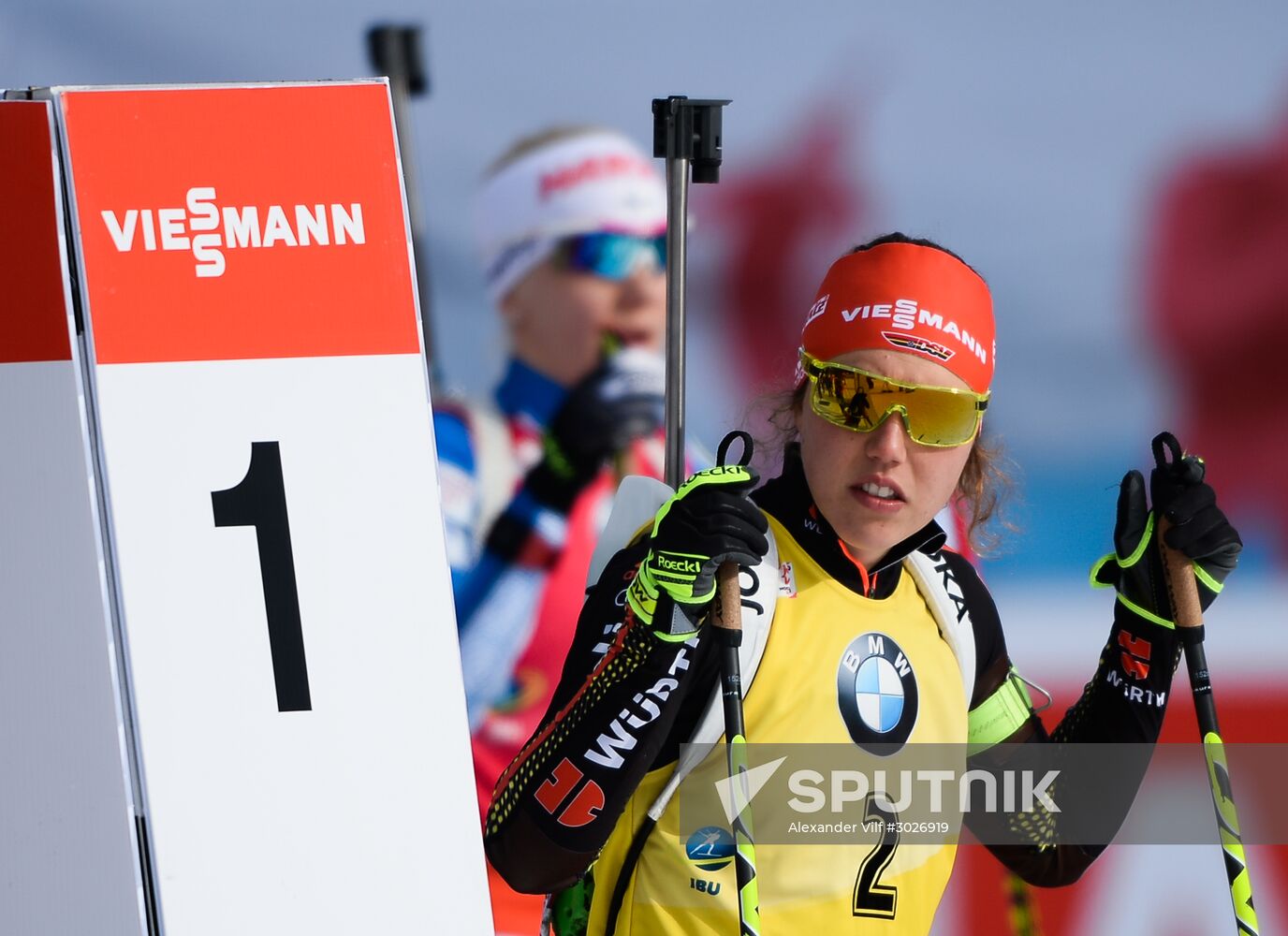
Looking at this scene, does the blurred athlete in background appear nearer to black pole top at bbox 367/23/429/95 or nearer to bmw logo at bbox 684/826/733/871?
black pole top at bbox 367/23/429/95

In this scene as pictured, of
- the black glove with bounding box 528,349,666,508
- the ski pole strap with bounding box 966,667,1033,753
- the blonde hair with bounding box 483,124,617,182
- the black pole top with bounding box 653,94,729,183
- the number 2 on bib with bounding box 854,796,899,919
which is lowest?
the number 2 on bib with bounding box 854,796,899,919

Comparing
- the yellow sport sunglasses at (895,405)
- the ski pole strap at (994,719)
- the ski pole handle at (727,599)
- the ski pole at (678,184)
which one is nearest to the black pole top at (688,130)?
the ski pole at (678,184)

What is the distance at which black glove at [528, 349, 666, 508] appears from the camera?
319 centimetres

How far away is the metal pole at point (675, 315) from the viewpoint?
6.19 ft

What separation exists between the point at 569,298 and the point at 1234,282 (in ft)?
4.97

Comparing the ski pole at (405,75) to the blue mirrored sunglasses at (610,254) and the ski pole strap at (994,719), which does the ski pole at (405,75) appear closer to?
the blue mirrored sunglasses at (610,254)

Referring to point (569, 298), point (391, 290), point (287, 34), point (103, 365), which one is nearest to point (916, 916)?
point (391, 290)

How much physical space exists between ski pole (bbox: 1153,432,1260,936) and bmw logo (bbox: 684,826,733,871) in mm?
616

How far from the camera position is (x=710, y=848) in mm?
1729

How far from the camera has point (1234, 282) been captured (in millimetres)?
3352

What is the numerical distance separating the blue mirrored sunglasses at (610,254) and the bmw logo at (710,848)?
169cm

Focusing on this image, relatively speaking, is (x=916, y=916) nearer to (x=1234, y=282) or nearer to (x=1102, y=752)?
(x=1102, y=752)

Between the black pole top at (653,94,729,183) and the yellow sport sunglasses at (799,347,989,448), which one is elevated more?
the black pole top at (653,94,729,183)

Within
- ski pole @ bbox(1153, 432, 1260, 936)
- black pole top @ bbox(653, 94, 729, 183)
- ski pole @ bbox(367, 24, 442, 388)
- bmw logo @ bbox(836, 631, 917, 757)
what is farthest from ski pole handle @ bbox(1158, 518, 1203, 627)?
ski pole @ bbox(367, 24, 442, 388)
